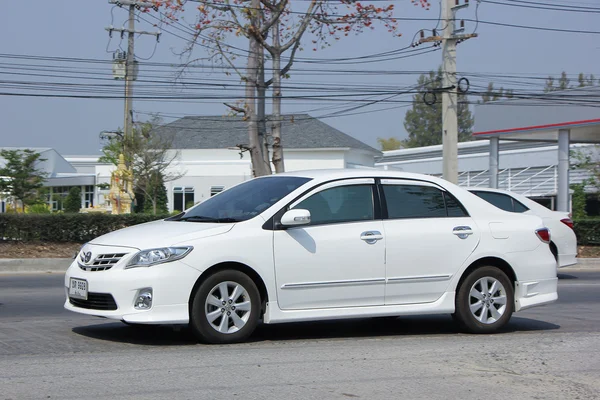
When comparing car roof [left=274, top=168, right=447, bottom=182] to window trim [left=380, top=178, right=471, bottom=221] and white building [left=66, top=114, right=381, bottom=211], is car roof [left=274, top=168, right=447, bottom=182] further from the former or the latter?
white building [left=66, top=114, right=381, bottom=211]

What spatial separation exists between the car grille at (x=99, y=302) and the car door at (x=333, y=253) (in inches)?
59.9

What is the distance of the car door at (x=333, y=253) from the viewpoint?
7.84 m

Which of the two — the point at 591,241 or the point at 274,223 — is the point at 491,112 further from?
the point at 274,223

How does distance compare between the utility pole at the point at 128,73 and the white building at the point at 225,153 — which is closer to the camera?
the utility pole at the point at 128,73

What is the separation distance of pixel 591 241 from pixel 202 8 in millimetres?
13061

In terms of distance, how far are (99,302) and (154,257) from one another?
66 centimetres

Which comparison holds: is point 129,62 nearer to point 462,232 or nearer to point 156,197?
point 156,197

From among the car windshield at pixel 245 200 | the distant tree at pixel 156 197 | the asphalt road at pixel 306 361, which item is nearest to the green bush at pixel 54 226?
the asphalt road at pixel 306 361

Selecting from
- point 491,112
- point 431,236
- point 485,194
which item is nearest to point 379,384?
point 431,236

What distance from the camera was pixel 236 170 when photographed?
2084 inches

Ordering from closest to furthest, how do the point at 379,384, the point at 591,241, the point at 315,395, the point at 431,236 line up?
the point at 315,395 < the point at 379,384 < the point at 431,236 < the point at 591,241

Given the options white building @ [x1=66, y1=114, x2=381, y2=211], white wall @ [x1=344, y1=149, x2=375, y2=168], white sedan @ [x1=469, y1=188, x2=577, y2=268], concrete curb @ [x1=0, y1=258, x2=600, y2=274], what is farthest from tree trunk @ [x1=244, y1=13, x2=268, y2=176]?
white wall @ [x1=344, y1=149, x2=375, y2=168]

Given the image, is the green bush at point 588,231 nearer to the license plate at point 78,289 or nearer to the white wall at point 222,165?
the license plate at point 78,289

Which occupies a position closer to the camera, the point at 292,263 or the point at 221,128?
the point at 292,263
